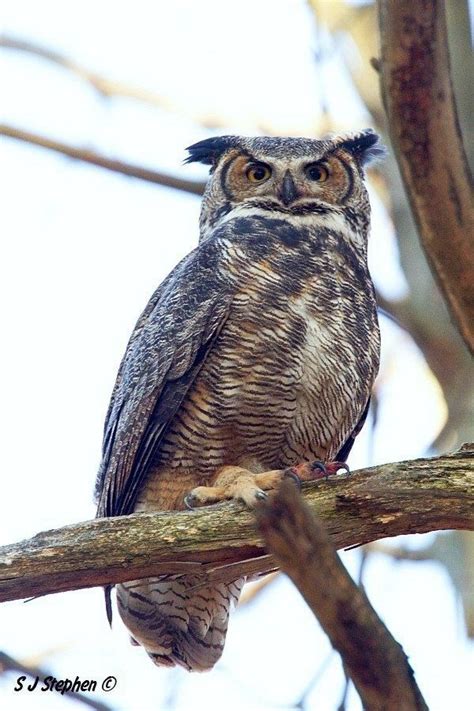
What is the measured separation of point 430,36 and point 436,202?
21.9 inches

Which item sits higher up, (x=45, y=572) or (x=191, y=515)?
(x=191, y=515)

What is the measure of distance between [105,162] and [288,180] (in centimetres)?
188

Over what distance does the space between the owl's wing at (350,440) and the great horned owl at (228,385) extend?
2 centimetres

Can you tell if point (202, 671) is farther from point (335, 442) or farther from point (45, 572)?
point (45, 572)

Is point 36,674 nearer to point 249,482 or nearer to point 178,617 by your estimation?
point 249,482

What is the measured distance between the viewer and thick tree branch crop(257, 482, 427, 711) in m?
1.70

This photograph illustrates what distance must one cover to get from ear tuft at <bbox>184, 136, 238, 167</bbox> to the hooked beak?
48 centimetres

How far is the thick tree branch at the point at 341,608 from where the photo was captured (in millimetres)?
1703

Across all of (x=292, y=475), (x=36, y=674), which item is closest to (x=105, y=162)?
(x=292, y=475)

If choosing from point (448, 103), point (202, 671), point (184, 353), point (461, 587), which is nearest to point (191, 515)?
point (184, 353)

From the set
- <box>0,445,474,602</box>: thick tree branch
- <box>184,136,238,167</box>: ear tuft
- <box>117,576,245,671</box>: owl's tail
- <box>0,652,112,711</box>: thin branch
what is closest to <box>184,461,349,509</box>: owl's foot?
<box>0,445,474,602</box>: thick tree branch

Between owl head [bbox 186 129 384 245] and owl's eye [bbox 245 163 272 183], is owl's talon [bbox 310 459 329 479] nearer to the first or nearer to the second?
owl head [bbox 186 129 384 245]

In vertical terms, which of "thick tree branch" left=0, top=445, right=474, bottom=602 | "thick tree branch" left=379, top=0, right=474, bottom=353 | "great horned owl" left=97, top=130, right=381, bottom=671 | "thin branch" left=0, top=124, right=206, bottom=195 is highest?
"thin branch" left=0, top=124, right=206, bottom=195

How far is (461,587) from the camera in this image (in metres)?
4.80
